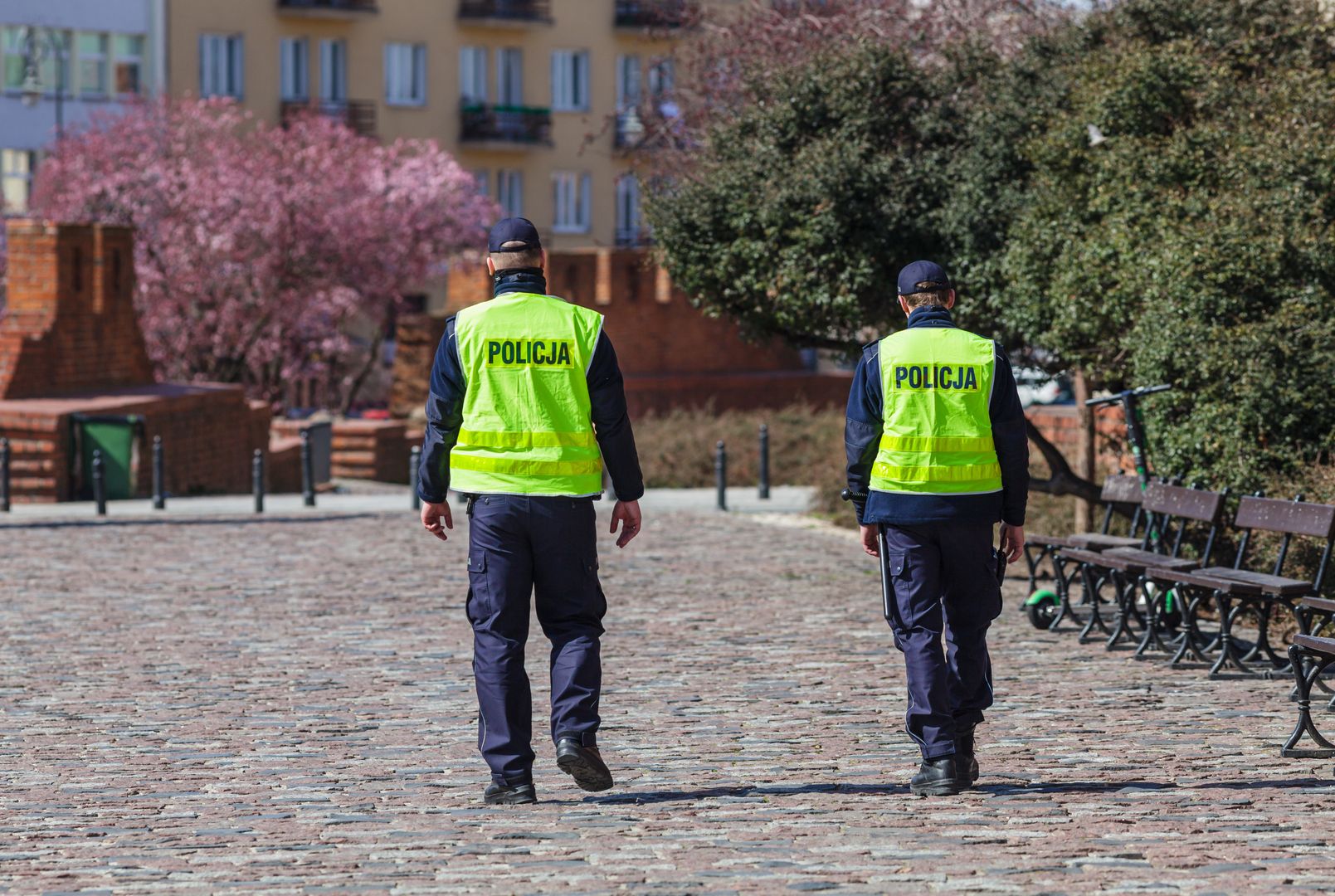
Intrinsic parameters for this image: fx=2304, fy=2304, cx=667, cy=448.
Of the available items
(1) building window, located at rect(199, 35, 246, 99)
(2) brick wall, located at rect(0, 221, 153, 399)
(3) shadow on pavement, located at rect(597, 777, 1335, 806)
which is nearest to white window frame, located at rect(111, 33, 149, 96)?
(1) building window, located at rect(199, 35, 246, 99)

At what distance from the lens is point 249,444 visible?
100ft

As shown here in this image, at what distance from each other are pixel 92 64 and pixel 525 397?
4737 cm

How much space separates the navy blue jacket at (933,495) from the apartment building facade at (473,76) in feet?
149

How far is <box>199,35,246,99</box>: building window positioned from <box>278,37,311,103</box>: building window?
3.59 feet

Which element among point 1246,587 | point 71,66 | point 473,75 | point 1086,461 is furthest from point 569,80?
point 1246,587

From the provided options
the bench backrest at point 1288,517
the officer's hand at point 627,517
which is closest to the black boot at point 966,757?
the officer's hand at point 627,517

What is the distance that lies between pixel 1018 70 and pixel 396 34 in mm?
40744

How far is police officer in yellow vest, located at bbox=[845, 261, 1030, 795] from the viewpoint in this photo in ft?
26.1

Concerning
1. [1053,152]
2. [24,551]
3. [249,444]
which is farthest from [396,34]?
A: [1053,152]

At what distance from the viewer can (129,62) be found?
52.9 meters

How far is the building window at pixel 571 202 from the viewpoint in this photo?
193ft

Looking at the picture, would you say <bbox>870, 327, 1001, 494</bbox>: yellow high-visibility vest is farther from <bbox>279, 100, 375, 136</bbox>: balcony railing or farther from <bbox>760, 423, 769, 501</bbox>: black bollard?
<bbox>279, 100, 375, 136</bbox>: balcony railing

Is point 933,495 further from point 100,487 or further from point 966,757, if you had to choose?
point 100,487

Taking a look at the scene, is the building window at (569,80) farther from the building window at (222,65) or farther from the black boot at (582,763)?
the black boot at (582,763)
